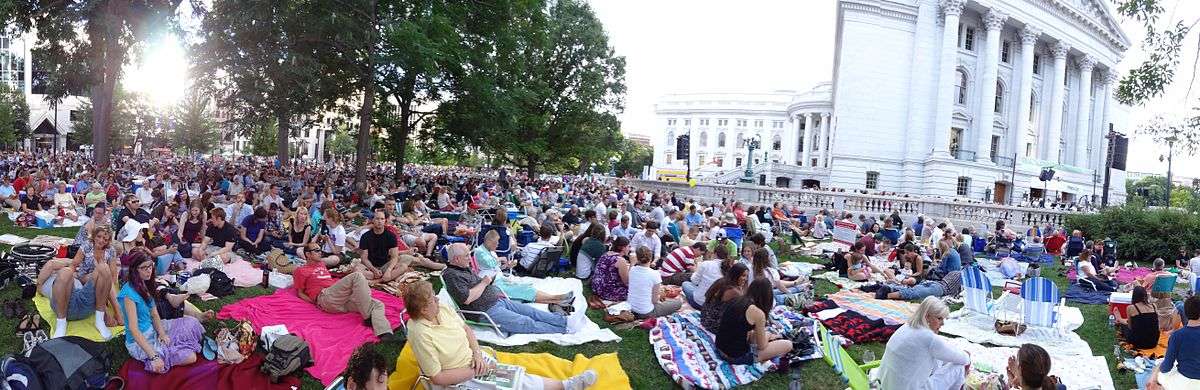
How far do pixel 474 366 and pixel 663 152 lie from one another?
324ft

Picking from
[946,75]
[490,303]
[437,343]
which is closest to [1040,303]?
[490,303]

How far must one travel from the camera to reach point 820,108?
62938 mm

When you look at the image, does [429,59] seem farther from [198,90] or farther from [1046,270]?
[1046,270]

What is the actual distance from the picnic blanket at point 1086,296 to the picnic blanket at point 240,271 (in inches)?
500

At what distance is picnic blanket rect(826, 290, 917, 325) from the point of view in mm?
9297

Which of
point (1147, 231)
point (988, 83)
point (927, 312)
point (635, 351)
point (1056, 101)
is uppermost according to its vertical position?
point (988, 83)

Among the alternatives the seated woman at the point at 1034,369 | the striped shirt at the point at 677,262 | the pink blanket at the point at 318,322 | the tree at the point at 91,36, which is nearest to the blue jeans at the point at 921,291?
the striped shirt at the point at 677,262

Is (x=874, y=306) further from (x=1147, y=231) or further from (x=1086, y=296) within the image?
(x=1147, y=231)

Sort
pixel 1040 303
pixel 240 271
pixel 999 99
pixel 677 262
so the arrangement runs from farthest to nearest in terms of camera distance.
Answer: pixel 999 99, pixel 677 262, pixel 240 271, pixel 1040 303

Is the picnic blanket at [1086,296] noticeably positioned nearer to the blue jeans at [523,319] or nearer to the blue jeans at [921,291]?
the blue jeans at [921,291]

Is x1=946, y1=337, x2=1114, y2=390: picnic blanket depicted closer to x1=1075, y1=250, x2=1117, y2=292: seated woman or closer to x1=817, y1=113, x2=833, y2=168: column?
x1=1075, y1=250, x2=1117, y2=292: seated woman

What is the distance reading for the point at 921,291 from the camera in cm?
1082

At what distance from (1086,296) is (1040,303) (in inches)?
166

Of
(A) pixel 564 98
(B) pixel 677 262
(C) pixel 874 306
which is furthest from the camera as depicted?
(A) pixel 564 98
